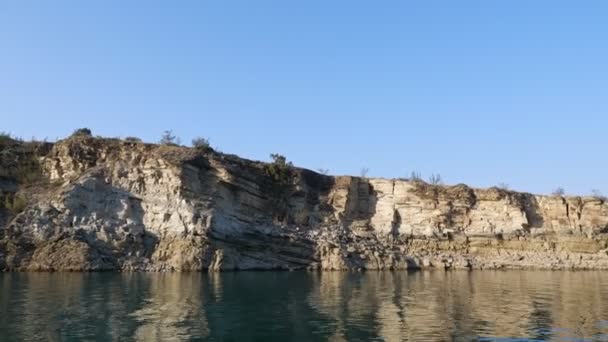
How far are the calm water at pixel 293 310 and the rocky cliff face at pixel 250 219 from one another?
27.9 feet

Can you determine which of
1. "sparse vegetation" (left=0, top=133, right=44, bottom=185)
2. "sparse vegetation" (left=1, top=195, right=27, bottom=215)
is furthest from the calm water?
"sparse vegetation" (left=0, top=133, right=44, bottom=185)

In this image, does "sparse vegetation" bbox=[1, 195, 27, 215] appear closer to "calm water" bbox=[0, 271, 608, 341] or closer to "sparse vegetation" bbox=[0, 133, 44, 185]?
"sparse vegetation" bbox=[0, 133, 44, 185]

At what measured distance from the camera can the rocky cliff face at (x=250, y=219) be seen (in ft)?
136

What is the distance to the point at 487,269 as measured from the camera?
48.7 metres

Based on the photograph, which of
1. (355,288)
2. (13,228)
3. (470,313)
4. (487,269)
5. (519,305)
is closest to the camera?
(470,313)

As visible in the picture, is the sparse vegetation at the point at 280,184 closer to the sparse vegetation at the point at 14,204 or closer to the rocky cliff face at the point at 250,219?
the rocky cliff face at the point at 250,219

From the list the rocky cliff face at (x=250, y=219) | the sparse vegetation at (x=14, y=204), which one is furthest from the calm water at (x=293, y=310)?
the sparse vegetation at (x=14, y=204)

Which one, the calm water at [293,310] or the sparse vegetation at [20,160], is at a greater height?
the sparse vegetation at [20,160]

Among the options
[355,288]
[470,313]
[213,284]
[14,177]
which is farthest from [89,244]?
[470,313]

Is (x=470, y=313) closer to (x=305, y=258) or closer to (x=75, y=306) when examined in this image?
(x=75, y=306)

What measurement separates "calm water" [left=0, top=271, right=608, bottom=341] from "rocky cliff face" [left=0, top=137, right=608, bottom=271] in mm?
8519

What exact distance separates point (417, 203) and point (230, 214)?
18.5 meters

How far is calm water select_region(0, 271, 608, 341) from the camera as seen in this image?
16.0 m

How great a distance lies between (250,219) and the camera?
48594 millimetres
